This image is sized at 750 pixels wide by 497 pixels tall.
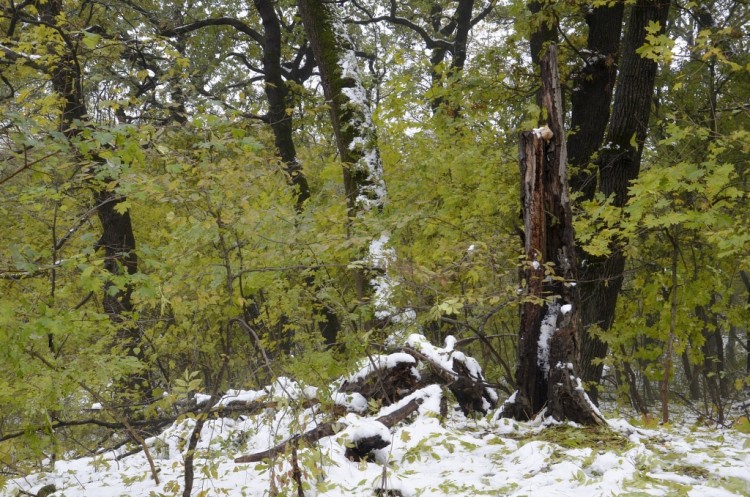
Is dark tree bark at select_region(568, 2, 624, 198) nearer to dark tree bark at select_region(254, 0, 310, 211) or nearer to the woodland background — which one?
the woodland background

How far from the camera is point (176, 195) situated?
142 inches

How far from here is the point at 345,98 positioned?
271 inches

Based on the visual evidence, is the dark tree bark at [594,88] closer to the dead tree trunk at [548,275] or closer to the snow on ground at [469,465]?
the dead tree trunk at [548,275]

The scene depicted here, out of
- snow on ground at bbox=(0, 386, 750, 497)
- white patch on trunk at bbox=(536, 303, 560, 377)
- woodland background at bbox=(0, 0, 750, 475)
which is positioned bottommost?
snow on ground at bbox=(0, 386, 750, 497)

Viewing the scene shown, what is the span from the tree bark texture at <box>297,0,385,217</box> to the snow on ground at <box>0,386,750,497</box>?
2.95m

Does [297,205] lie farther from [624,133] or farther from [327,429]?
[327,429]

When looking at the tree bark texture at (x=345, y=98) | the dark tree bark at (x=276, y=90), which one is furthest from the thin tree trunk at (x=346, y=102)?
the dark tree bark at (x=276, y=90)

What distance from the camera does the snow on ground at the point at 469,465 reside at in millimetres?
2934

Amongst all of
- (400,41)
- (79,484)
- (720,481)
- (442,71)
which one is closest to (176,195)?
(79,484)

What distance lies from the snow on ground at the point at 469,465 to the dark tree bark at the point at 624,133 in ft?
7.50

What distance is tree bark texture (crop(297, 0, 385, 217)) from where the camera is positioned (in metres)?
6.69

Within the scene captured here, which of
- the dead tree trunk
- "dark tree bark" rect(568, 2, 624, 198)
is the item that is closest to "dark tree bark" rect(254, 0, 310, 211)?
"dark tree bark" rect(568, 2, 624, 198)

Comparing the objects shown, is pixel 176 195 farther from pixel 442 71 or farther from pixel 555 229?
pixel 442 71

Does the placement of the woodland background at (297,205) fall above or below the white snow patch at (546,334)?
above
